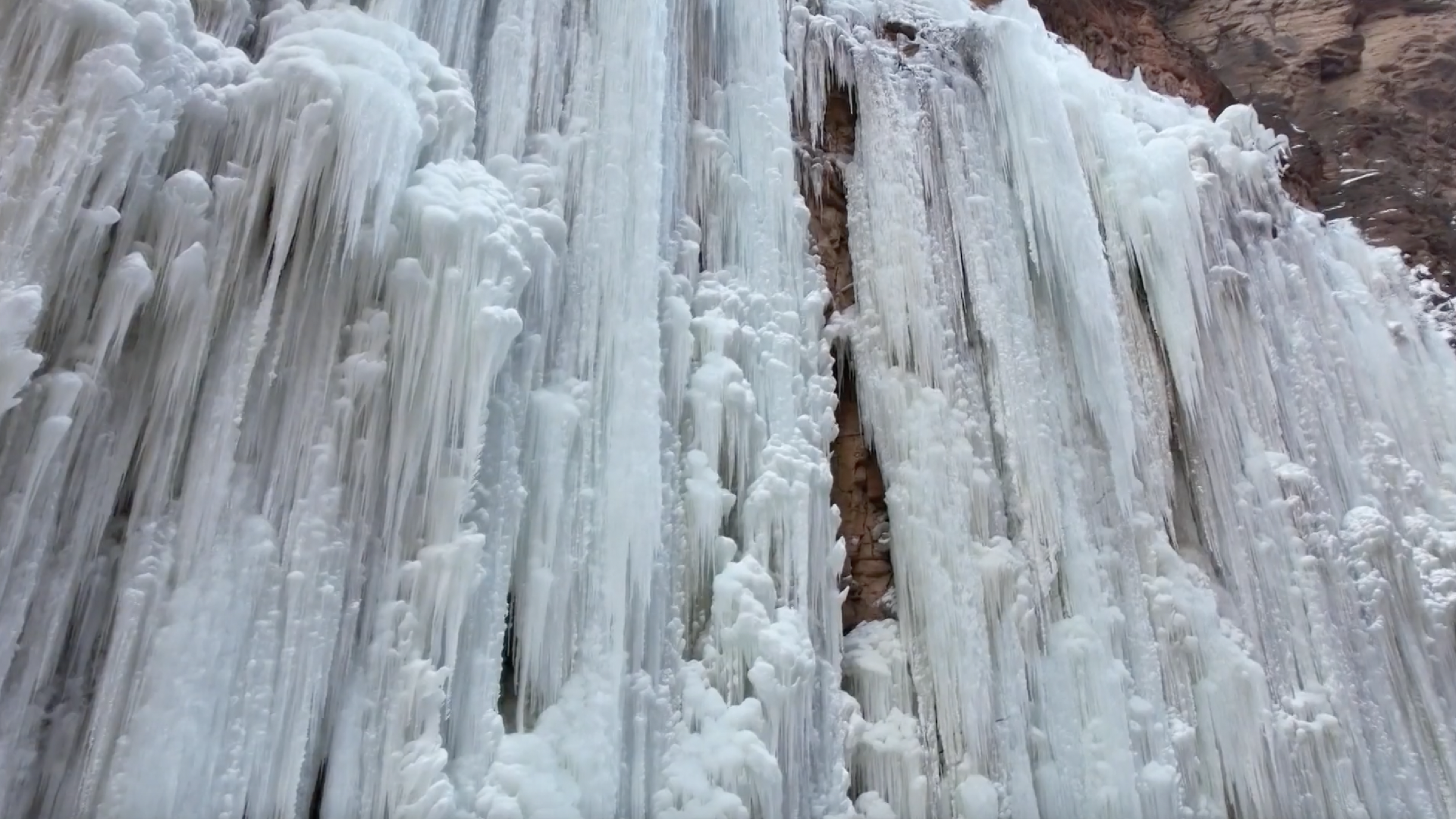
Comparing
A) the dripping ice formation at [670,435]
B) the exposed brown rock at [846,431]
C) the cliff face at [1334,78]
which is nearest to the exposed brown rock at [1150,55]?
the cliff face at [1334,78]

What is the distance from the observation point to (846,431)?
3947mm

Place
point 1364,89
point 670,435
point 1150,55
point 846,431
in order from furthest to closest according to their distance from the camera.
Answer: point 1364,89
point 1150,55
point 846,431
point 670,435

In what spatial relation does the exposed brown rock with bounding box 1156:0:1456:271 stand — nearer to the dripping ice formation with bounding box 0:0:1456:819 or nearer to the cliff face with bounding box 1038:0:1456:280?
the cliff face with bounding box 1038:0:1456:280

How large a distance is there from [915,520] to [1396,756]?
2.47 m

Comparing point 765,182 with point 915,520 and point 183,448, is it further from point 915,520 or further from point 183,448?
point 183,448

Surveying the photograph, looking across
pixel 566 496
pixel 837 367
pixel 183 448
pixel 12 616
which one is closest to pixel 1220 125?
pixel 837 367

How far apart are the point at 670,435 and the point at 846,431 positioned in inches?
41.4

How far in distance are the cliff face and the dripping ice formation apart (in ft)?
3.27

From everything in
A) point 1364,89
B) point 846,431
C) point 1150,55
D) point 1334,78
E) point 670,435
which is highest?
point 1334,78

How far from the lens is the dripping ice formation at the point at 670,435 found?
2.19 meters

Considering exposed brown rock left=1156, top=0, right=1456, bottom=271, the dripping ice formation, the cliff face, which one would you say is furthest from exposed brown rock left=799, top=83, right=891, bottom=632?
exposed brown rock left=1156, top=0, right=1456, bottom=271

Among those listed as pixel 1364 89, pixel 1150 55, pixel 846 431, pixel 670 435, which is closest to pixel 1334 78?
pixel 1364 89

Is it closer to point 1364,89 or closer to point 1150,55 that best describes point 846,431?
point 1150,55

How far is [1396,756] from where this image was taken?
415 cm
